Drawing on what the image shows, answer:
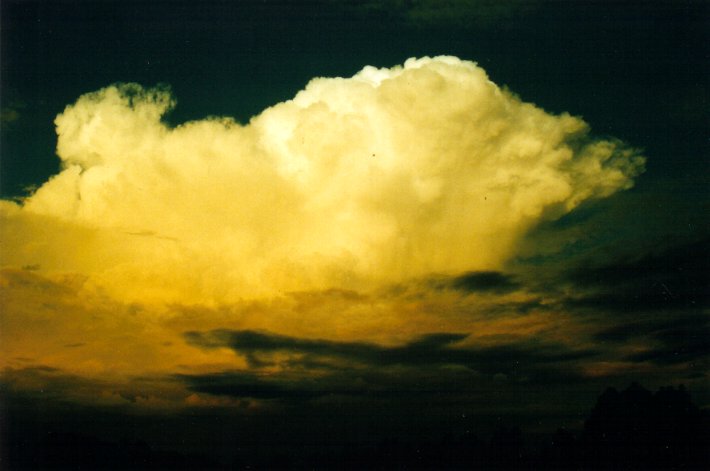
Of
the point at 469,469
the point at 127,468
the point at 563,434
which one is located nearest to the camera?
the point at 127,468

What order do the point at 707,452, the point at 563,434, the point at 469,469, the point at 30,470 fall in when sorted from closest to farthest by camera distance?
the point at 30,470 < the point at 707,452 < the point at 563,434 < the point at 469,469

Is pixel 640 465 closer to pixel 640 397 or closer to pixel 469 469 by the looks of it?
pixel 640 397

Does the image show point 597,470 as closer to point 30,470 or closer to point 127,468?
point 127,468

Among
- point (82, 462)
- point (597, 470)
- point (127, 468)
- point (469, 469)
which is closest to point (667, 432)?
point (597, 470)

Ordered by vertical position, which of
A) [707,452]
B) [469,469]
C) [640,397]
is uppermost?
[640,397]

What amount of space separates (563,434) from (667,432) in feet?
31.9

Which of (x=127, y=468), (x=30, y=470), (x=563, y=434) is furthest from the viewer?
(x=563, y=434)

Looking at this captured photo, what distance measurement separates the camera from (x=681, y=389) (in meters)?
50.5

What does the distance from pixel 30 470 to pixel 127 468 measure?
1086 cm

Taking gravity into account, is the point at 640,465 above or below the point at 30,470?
below

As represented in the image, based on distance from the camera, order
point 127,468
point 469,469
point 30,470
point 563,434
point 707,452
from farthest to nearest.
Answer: point 469,469
point 563,434
point 707,452
point 127,468
point 30,470

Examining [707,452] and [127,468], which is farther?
[707,452]

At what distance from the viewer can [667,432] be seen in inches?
2254

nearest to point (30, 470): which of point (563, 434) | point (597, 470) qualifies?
point (563, 434)
